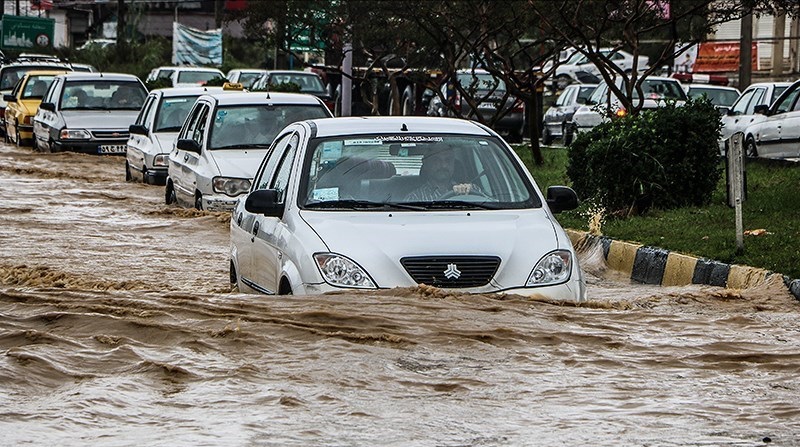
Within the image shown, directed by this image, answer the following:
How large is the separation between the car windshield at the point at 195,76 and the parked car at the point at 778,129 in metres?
18.7

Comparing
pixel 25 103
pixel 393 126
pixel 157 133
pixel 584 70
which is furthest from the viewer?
pixel 584 70

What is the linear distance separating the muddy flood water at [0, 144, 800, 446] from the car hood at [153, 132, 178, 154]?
1084 centimetres

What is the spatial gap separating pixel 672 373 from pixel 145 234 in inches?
365

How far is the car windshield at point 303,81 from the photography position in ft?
121

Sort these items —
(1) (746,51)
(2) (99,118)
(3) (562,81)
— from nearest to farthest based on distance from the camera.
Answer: (2) (99,118), (1) (746,51), (3) (562,81)

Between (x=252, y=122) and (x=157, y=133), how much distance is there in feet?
13.5

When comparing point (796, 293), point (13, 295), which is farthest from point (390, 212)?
point (796, 293)

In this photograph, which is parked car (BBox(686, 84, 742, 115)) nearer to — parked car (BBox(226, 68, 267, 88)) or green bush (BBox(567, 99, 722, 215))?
parked car (BBox(226, 68, 267, 88))

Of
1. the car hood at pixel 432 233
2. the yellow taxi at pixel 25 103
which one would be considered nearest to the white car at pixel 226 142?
the car hood at pixel 432 233

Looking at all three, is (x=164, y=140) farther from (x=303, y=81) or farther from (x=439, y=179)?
(x=303, y=81)

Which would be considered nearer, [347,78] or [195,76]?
[347,78]

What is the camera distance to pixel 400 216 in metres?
8.52

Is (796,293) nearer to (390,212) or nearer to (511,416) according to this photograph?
(390,212)

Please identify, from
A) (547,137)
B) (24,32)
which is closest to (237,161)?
(547,137)
